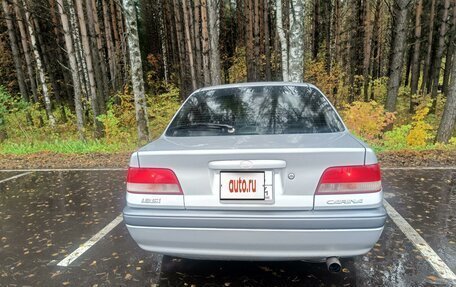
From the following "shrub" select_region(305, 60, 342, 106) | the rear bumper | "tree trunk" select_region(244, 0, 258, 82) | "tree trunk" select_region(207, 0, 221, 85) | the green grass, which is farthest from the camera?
"shrub" select_region(305, 60, 342, 106)

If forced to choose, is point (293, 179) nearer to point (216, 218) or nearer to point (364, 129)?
point (216, 218)

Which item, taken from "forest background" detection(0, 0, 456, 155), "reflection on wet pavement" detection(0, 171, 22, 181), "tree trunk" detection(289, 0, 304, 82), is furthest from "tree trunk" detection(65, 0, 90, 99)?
"tree trunk" detection(289, 0, 304, 82)

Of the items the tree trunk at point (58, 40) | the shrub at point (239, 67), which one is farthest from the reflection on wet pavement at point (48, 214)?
the shrub at point (239, 67)

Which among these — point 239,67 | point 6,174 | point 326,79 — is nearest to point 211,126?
point 6,174

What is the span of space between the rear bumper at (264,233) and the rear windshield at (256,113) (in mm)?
790

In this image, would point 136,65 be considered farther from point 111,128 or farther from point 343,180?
point 343,180

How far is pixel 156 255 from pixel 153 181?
127 centimetres

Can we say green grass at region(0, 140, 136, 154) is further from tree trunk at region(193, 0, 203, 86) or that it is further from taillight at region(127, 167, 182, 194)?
tree trunk at region(193, 0, 203, 86)

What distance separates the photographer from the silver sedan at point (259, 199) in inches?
83.3

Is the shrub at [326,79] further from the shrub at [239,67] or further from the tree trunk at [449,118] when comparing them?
the tree trunk at [449,118]

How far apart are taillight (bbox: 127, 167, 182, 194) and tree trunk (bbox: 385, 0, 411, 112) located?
8483 mm

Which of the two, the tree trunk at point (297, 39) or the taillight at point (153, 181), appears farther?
the tree trunk at point (297, 39)

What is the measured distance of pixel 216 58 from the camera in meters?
10.8

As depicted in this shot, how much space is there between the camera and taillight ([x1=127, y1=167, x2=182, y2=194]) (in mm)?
2297
